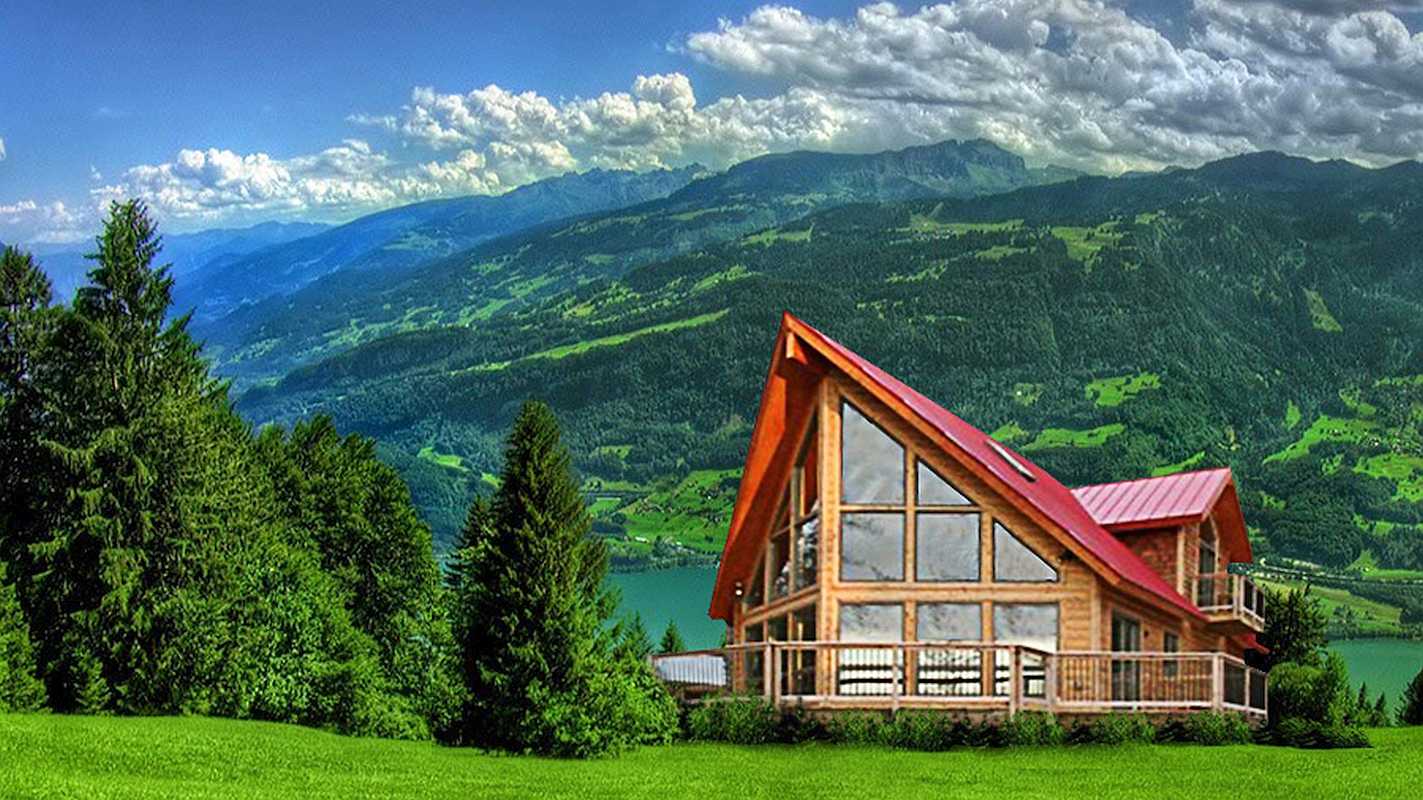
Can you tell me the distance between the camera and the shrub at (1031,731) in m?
27.9

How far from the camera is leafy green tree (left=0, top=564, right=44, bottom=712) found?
3080 centimetres

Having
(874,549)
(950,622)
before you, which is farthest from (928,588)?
(874,549)

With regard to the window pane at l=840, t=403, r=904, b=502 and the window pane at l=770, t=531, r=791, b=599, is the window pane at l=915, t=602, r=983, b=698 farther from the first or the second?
the window pane at l=770, t=531, r=791, b=599

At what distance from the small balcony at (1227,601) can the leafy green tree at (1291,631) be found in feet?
23.5

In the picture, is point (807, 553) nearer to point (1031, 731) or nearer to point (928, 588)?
point (928, 588)

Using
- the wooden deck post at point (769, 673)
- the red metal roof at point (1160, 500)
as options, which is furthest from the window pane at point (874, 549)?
the red metal roof at point (1160, 500)

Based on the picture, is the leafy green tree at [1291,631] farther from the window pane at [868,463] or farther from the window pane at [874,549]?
the window pane at [868,463]

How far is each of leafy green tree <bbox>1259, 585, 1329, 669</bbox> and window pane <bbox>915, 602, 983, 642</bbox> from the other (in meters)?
17.9

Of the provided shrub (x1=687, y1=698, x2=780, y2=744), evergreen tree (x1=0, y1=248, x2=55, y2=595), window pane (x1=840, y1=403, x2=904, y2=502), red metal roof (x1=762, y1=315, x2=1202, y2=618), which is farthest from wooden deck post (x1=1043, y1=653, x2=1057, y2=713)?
evergreen tree (x1=0, y1=248, x2=55, y2=595)

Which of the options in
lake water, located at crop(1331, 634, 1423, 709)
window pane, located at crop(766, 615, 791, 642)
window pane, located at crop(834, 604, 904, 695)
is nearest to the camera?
window pane, located at crop(834, 604, 904, 695)

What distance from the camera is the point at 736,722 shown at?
95.8 feet

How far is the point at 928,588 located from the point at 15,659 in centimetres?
1772

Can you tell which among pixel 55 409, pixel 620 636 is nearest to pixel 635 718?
pixel 620 636

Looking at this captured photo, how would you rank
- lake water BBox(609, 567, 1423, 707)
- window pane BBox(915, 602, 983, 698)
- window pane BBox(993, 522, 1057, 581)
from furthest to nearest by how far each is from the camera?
1. lake water BBox(609, 567, 1423, 707)
2. window pane BBox(993, 522, 1057, 581)
3. window pane BBox(915, 602, 983, 698)
